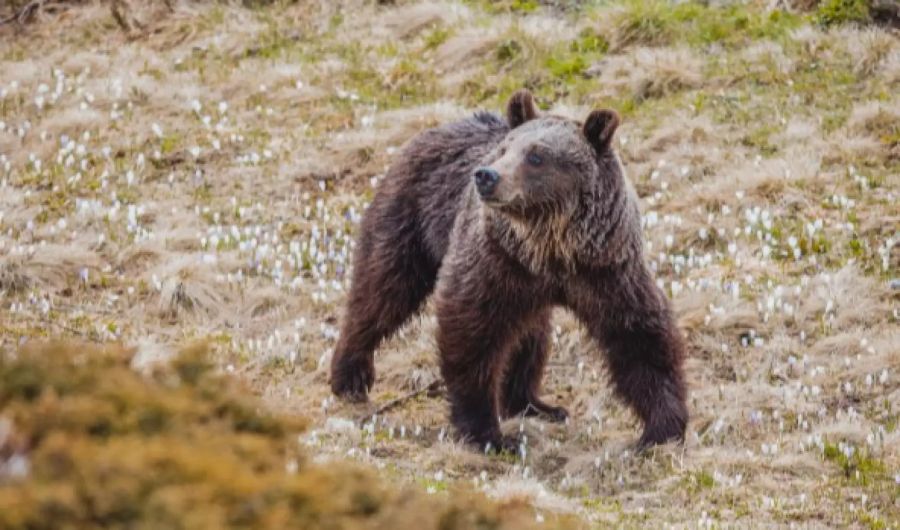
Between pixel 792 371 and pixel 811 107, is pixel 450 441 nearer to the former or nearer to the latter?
pixel 792 371

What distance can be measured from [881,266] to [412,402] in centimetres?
363

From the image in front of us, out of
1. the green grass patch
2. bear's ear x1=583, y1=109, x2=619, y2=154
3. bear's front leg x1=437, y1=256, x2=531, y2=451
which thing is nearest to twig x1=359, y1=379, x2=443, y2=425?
bear's front leg x1=437, y1=256, x2=531, y2=451

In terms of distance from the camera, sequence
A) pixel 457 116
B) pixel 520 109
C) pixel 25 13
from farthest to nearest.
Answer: pixel 25 13
pixel 457 116
pixel 520 109

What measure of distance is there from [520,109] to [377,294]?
1.62 meters

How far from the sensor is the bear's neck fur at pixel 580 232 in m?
7.32

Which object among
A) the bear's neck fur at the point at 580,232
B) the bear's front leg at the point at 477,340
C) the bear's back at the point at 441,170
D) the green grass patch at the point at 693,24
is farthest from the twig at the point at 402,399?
the green grass patch at the point at 693,24

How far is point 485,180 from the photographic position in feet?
22.7

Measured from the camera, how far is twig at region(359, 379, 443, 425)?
839cm

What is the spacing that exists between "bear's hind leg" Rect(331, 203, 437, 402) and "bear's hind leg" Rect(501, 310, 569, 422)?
75 cm

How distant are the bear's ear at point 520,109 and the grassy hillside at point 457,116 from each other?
71.7 inches

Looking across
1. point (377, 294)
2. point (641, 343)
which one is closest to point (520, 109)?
point (641, 343)

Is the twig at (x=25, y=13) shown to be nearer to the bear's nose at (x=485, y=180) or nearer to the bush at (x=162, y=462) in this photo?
the bear's nose at (x=485, y=180)

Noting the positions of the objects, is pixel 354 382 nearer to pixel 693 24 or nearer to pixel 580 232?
pixel 580 232

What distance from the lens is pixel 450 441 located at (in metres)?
7.71
